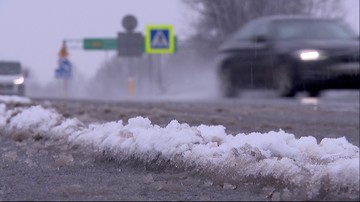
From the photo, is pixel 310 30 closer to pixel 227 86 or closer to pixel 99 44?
pixel 227 86

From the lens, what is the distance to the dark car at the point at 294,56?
1347 centimetres

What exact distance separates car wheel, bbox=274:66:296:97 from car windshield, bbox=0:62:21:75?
44.5 feet

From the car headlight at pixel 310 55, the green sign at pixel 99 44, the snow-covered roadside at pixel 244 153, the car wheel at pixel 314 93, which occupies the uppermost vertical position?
the green sign at pixel 99 44

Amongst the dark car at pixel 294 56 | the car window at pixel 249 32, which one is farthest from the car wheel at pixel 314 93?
the car window at pixel 249 32

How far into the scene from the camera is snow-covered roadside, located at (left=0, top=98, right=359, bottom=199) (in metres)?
3.56

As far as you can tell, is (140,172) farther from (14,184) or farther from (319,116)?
(319,116)

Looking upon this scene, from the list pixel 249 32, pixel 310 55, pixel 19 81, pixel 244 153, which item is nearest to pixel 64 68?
pixel 19 81

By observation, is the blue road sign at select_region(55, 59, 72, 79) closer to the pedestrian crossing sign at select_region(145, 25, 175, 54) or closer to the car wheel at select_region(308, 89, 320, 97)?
the pedestrian crossing sign at select_region(145, 25, 175, 54)

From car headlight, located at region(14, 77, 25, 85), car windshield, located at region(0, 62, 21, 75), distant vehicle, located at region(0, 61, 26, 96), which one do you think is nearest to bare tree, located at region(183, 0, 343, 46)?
car windshield, located at region(0, 62, 21, 75)

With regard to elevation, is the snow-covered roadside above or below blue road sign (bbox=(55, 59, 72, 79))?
below

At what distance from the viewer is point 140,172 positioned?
14.8 ft

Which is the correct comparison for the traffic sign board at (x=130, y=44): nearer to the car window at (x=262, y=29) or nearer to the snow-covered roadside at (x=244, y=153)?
the car window at (x=262, y=29)

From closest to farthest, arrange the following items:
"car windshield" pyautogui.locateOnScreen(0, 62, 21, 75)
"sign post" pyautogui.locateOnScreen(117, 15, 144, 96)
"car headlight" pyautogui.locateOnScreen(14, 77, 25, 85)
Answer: "car headlight" pyautogui.locateOnScreen(14, 77, 25, 85) < "car windshield" pyautogui.locateOnScreen(0, 62, 21, 75) < "sign post" pyautogui.locateOnScreen(117, 15, 144, 96)

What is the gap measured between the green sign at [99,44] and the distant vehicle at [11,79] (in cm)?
1121
